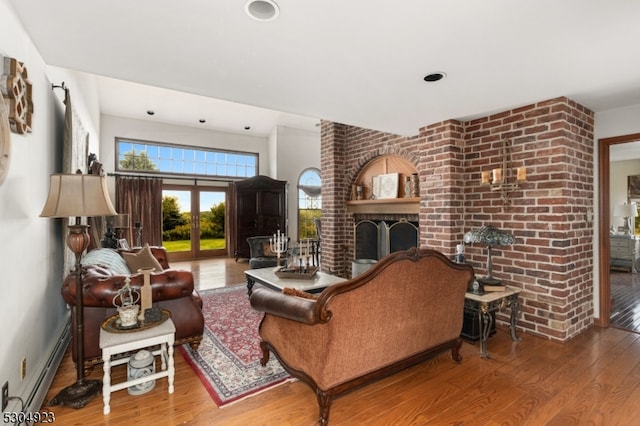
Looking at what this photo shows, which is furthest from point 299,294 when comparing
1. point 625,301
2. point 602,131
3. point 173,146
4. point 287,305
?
point 173,146

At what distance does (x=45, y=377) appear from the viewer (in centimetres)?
212

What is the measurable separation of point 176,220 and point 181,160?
151 cm

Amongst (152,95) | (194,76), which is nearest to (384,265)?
(194,76)

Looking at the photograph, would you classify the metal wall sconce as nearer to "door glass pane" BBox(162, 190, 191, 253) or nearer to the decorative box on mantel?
the decorative box on mantel

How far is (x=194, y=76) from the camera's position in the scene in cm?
243

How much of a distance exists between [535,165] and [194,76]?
3278 millimetres

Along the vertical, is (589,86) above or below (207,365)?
above

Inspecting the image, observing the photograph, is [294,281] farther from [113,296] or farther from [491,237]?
[491,237]

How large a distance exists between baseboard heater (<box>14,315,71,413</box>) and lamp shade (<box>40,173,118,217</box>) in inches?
43.1

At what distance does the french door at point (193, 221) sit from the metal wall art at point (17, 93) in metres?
6.03

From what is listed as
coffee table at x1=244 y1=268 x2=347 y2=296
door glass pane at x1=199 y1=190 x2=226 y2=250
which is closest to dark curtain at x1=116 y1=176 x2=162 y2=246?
door glass pane at x1=199 y1=190 x2=226 y2=250

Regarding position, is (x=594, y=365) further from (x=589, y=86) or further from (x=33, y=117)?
(x=33, y=117)

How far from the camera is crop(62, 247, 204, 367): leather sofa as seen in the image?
7.27ft

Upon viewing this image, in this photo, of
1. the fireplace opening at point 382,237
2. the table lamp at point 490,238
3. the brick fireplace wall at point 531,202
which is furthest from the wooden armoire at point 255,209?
the table lamp at point 490,238
